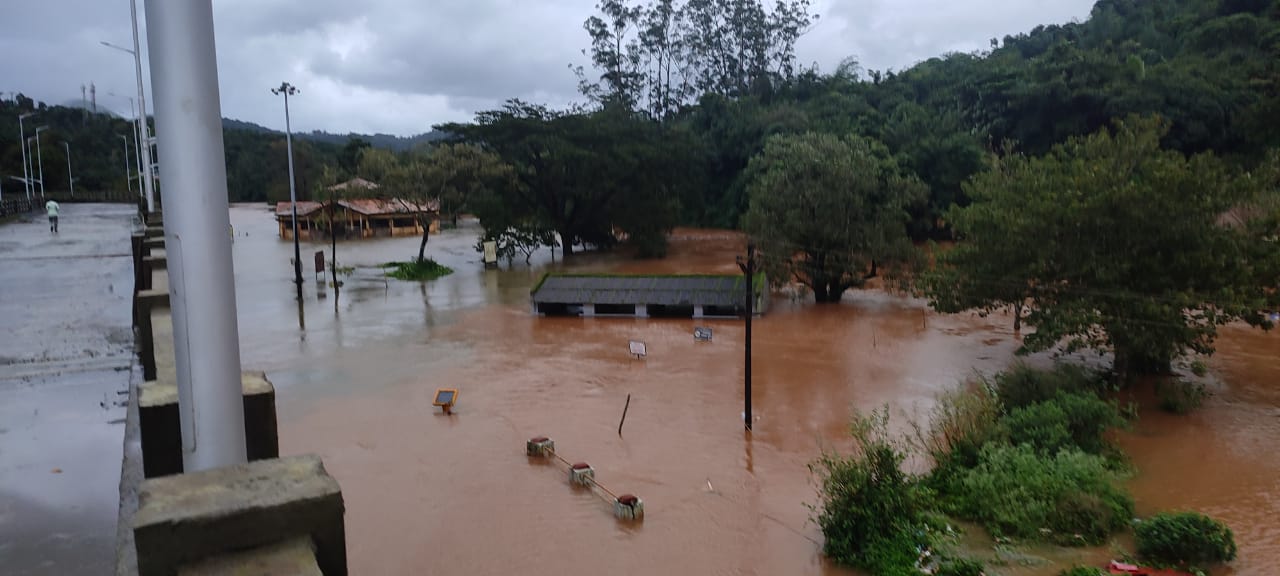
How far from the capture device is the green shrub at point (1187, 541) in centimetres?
971

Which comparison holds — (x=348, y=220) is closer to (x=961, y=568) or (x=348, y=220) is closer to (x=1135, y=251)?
(x=1135, y=251)

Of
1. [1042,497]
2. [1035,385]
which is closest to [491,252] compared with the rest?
[1035,385]

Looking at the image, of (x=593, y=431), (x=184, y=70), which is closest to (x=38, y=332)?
(x=593, y=431)

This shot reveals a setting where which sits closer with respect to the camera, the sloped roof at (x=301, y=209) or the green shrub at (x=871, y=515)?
the green shrub at (x=871, y=515)

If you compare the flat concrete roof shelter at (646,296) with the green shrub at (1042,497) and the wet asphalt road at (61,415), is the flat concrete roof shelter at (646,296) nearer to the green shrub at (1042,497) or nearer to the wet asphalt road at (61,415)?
the wet asphalt road at (61,415)

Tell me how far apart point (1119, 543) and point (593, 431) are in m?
8.70

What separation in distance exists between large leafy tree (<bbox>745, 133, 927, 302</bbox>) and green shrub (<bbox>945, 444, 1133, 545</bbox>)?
14942mm

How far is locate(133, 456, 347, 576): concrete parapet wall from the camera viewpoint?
2.35 m

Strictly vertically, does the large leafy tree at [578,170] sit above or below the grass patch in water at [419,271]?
above

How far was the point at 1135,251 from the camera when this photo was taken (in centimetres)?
1650

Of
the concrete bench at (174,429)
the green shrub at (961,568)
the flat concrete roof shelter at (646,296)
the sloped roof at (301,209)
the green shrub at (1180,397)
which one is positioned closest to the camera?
the concrete bench at (174,429)

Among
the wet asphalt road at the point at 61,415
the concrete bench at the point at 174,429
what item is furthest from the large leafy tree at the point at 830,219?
the concrete bench at the point at 174,429

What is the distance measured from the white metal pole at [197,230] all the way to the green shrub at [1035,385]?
14643mm

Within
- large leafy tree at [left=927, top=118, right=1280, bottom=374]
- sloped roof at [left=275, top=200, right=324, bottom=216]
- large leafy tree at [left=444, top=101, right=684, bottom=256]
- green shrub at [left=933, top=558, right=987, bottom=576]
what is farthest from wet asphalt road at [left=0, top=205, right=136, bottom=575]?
sloped roof at [left=275, top=200, right=324, bottom=216]
